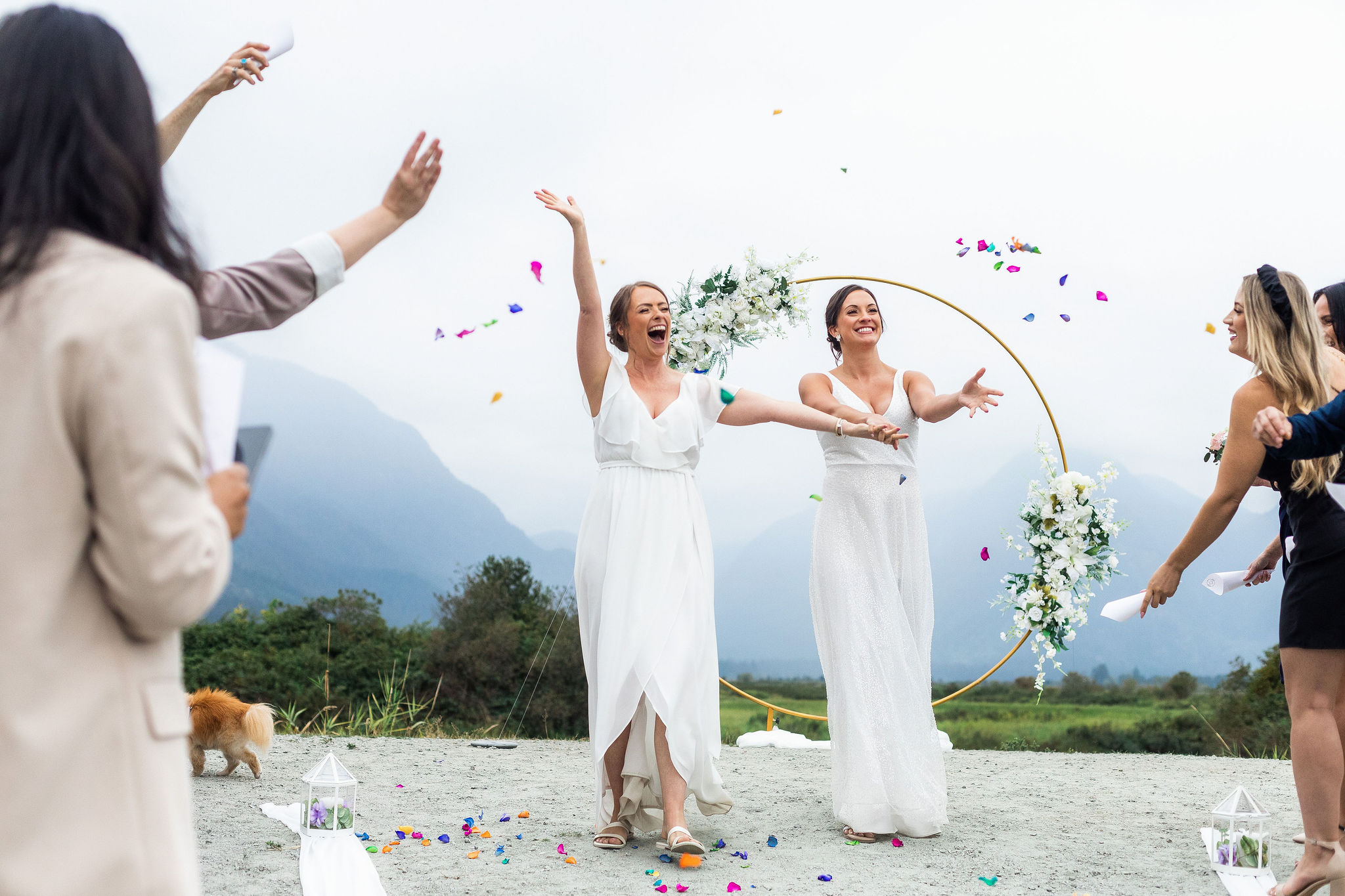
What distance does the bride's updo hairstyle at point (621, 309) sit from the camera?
4969 millimetres

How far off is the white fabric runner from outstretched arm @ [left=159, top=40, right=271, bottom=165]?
2623 mm

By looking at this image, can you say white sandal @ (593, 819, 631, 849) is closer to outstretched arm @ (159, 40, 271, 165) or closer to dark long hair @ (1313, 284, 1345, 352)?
outstretched arm @ (159, 40, 271, 165)

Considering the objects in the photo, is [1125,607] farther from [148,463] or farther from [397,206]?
[148,463]

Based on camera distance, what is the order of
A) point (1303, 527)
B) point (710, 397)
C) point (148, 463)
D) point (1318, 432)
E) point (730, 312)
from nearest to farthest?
1. point (148, 463)
2. point (1318, 432)
3. point (1303, 527)
4. point (710, 397)
5. point (730, 312)

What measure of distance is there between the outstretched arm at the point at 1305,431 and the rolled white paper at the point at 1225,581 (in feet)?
4.42

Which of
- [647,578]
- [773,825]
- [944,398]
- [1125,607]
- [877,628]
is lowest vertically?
[773,825]

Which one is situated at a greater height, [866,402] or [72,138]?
[866,402]

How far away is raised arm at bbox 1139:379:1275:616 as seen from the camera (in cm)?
378

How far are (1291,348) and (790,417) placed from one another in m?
1.99

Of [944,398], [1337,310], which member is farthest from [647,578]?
[1337,310]

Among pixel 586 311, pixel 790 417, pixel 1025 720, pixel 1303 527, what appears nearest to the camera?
pixel 1303 527

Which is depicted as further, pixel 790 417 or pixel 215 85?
pixel 790 417

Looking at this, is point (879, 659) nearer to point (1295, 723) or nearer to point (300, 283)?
point (1295, 723)

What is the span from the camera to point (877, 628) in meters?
5.05
